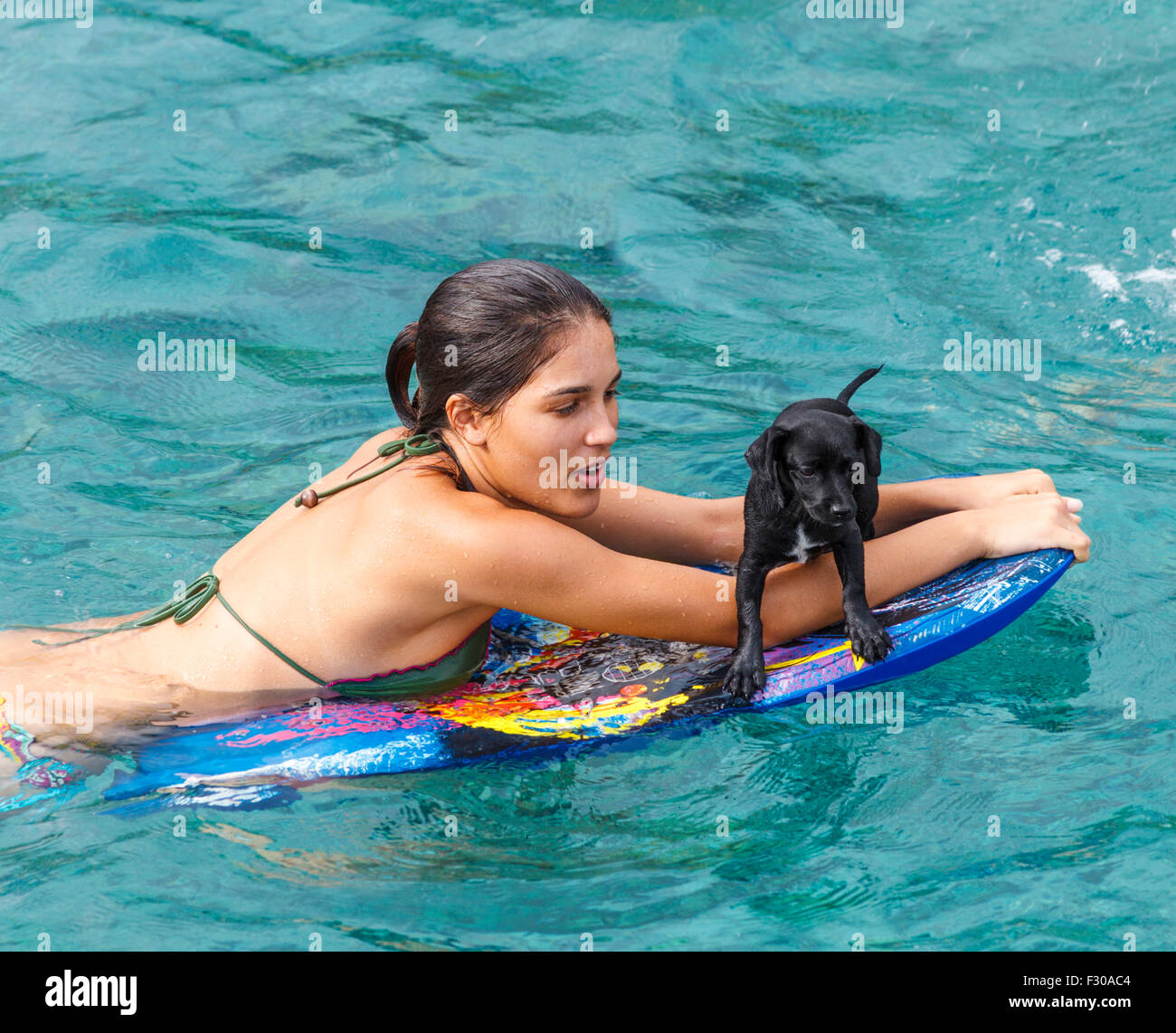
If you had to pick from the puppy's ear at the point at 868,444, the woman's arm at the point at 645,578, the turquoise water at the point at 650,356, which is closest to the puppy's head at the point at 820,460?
the puppy's ear at the point at 868,444

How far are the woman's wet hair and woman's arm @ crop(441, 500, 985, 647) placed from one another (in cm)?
32

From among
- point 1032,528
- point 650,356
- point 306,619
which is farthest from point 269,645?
point 650,356

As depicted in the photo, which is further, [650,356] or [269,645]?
[650,356]

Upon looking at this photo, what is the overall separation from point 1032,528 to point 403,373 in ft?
6.51

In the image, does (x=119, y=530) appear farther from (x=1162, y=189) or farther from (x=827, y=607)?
(x=1162, y=189)

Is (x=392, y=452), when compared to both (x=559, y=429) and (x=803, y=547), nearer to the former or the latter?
(x=559, y=429)

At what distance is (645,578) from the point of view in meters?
3.60

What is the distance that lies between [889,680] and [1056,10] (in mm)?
7794

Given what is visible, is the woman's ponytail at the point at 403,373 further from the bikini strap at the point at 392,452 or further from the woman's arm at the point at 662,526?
the woman's arm at the point at 662,526

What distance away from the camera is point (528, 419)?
3436 mm

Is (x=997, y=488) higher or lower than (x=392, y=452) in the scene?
lower

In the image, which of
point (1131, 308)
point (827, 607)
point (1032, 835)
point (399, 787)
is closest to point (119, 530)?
point (399, 787)

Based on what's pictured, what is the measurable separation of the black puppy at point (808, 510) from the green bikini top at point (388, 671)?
31.5 inches

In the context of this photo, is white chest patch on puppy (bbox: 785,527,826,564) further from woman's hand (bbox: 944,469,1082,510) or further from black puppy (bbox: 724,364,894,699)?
woman's hand (bbox: 944,469,1082,510)
